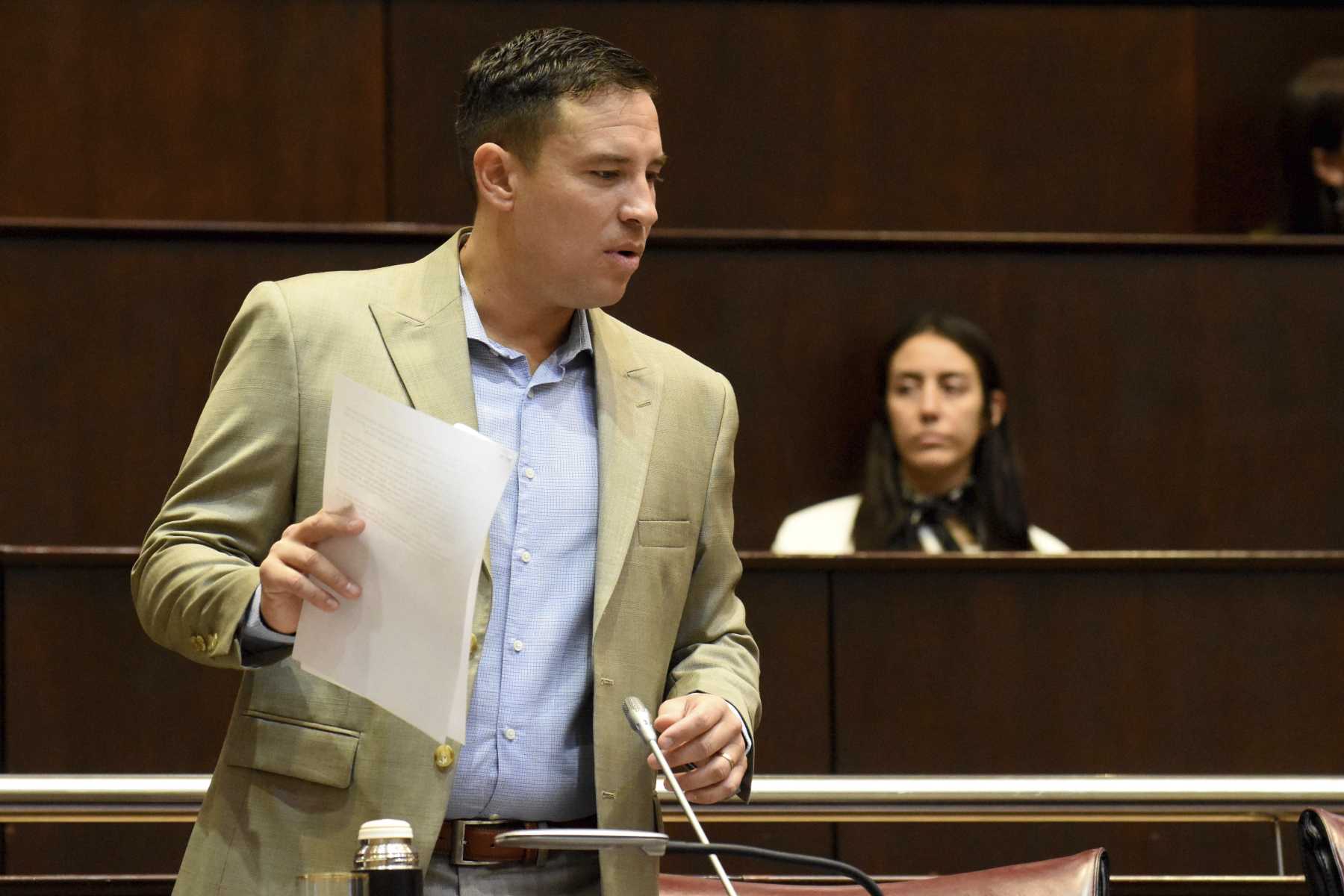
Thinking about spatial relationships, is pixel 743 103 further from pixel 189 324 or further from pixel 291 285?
pixel 291 285

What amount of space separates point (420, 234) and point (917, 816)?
62.4 inches

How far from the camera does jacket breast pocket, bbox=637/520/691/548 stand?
173cm

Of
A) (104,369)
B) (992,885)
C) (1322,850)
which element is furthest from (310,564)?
(104,369)

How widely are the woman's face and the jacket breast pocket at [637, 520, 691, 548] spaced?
1.70m

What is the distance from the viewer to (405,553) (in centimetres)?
139

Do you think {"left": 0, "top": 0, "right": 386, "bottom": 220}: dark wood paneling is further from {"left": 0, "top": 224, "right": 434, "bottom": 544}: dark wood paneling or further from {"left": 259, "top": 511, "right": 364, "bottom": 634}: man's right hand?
{"left": 259, "top": 511, "right": 364, "bottom": 634}: man's right hand

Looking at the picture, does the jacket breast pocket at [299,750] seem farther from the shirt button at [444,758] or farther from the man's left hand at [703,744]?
the man's left hand at [703,744]

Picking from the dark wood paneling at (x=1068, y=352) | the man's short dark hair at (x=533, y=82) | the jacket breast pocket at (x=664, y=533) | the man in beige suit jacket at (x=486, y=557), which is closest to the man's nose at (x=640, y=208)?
the man in beige suit jacket at (x=486, y=557)

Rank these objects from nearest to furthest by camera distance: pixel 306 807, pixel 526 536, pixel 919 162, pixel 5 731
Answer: pixel 306 807 → pixel 526 536 → pixel 5 731 → pixel 919 162

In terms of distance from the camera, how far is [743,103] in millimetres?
3768

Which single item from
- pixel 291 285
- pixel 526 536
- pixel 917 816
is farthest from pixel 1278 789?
pixel 291 285

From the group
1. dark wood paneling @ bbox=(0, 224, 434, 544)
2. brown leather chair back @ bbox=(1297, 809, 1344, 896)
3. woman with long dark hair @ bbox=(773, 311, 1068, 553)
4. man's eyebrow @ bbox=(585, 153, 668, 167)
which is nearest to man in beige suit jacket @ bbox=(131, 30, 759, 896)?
man's eyebrow @ bbox=(585, 153, 668, 167)

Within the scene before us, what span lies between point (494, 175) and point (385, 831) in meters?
0.79

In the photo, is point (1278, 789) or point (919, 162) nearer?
point (1278, 789)
